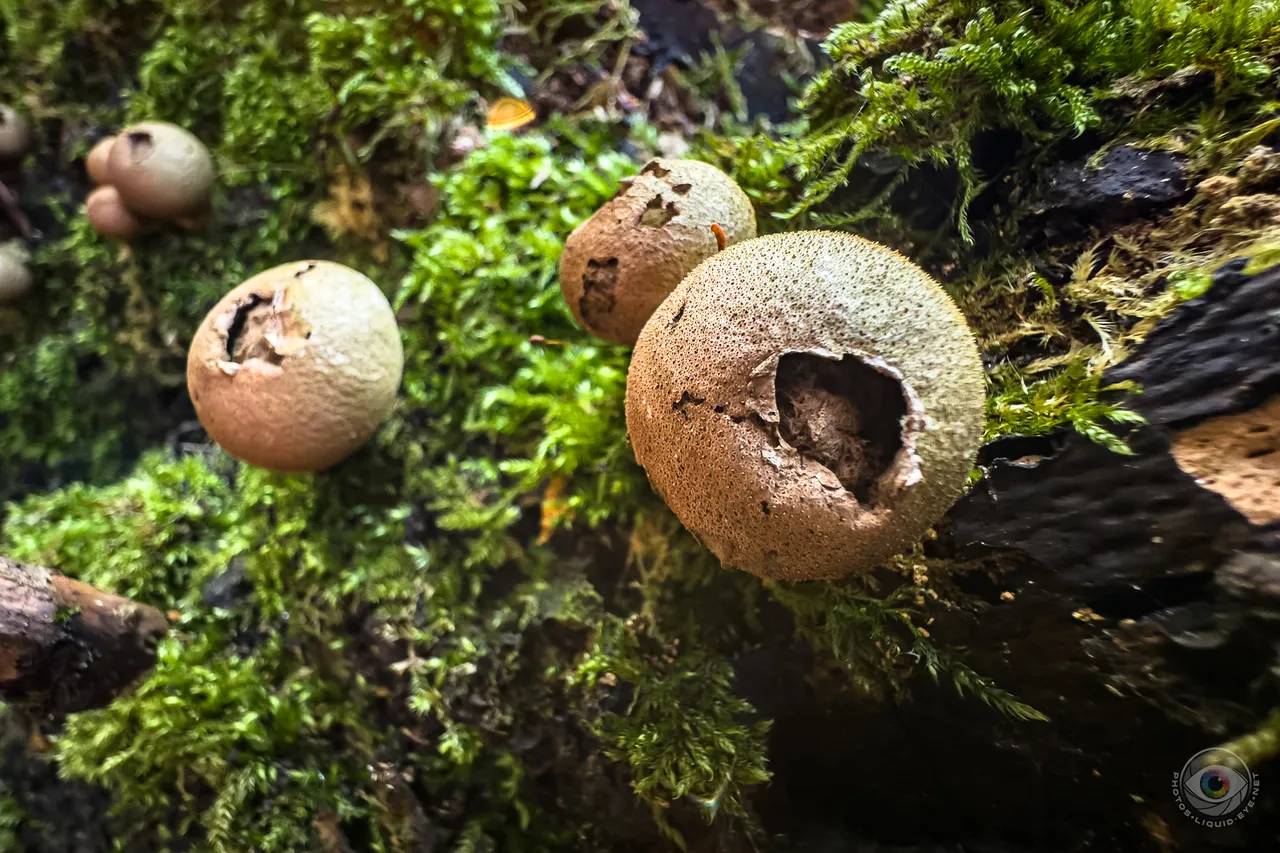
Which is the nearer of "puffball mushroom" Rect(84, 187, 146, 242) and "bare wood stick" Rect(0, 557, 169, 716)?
"bare wood stick" Rect(0, 557, 169, 716)

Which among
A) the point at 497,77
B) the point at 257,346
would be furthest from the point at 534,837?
the point at 497,77

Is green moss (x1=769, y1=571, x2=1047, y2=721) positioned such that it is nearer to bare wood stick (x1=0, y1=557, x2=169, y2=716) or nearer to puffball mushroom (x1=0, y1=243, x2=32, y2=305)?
bare wood stick (x1=0, y1=557, x2=169, y2=716)

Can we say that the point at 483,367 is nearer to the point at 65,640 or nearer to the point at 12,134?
the point at 65,640

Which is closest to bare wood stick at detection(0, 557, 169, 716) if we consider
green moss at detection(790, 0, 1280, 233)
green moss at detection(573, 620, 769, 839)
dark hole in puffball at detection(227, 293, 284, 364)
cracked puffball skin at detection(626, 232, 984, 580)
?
dark hole in puffball at detection(227, 293, 284, 364)

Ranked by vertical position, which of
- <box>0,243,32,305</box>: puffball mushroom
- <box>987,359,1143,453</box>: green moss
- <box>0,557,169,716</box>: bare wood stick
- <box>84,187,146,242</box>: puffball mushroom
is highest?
<box>987,359,1143,453</box>: green moss

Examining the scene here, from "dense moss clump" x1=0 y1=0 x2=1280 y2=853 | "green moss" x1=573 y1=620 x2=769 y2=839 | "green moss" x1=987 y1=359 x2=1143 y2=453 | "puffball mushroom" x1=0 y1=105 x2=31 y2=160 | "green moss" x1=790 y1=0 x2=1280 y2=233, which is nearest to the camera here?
"green moss" x1=987 y1=359 x2=1143 y2=453

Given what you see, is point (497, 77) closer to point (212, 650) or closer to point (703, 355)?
point (703, 355)

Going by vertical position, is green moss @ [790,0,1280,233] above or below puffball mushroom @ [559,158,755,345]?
above
